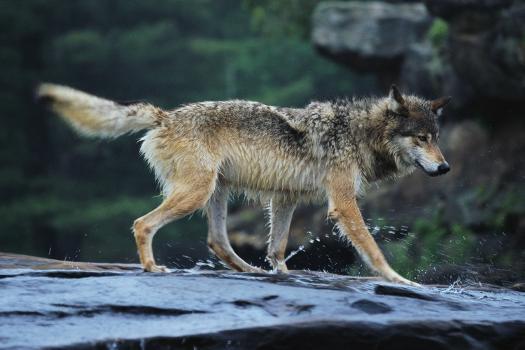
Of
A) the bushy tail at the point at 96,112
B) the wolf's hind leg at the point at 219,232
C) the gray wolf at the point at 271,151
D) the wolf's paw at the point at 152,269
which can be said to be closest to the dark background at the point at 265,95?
the gray wolf at the point at 271,151

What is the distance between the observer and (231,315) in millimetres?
6215

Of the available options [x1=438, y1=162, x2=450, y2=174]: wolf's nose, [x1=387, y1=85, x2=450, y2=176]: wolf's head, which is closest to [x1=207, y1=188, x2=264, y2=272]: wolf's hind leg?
[x1=387, y1=85, x2=450, y2=176]: wolf's head

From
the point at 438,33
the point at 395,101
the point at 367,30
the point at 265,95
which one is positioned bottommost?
the point at 395,101

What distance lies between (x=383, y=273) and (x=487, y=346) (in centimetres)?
147

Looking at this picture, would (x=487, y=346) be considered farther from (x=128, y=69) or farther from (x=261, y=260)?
(x=128, y=69)

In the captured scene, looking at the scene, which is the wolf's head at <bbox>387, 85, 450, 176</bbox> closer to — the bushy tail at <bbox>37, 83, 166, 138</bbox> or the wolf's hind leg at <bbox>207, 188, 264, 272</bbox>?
the wolf's hind leg at <bbox>207, 188, 264, 272</bbox>

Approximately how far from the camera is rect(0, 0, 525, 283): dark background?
14688 millimetres

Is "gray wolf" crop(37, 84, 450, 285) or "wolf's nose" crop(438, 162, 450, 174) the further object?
"wolf's nose" crop(438, 162, 450, 174)

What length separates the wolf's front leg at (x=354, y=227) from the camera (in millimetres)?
7645

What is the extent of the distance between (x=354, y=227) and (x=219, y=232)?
46.5 inches

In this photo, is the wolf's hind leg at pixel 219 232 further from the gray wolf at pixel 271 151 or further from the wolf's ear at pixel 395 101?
the wolf's ear at pixel 395 101

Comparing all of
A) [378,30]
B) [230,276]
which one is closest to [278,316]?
[230,276]

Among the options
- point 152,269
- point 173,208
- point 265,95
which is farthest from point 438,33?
point 265,95

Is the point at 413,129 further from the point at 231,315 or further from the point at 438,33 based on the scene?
the point at 438,33
